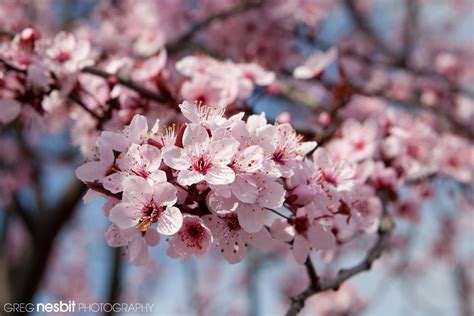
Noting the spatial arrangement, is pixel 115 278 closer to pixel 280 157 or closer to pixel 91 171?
pixel 91 171

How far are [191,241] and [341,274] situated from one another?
652 mm

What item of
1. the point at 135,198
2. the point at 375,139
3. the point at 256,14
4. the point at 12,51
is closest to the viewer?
the point at 135,198

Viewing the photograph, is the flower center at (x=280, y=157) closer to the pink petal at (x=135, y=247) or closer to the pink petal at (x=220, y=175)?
the pink petal at (x=220, y=175)

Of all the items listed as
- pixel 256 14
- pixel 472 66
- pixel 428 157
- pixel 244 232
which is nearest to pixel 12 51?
pixel 244 232

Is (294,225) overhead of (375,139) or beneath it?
overhead

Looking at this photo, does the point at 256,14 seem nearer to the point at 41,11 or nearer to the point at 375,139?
the point at 375,139

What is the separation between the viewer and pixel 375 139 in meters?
2.18

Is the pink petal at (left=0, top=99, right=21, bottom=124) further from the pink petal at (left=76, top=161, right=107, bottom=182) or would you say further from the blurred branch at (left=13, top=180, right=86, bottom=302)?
the blurred branch at (left=13, top=180, right=86, bottom=302)

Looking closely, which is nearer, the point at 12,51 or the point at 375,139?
the point at 12,51

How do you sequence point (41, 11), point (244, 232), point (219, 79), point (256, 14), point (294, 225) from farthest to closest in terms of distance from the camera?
point (41, 11), point (256, 14), point (219, 79), point (294, 225), point (244, 232)

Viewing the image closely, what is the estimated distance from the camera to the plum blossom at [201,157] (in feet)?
3.51

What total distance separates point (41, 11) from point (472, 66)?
536 cm

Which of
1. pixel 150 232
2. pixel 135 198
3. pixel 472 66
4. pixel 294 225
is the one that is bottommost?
pixel 472 66

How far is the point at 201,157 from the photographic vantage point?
110cm
